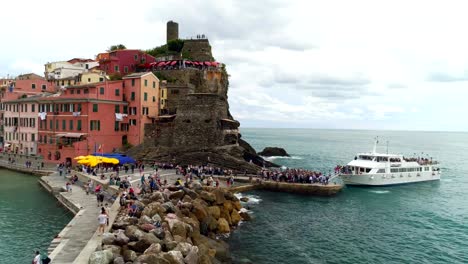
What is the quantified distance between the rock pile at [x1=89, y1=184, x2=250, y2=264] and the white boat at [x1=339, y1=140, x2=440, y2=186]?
915 inches

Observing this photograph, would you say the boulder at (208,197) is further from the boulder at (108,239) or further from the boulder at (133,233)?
the boulder at (108,239)

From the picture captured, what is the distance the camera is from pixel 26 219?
3170 centimetres

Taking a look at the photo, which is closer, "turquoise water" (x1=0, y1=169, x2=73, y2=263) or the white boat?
"turquoise water" (x1=0, y1=169, x2=73, y2=263)

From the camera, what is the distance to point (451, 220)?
3831 cm

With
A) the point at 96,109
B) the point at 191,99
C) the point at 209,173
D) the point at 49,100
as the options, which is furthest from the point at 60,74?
the point at 209,173

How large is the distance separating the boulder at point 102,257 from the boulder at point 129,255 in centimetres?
93

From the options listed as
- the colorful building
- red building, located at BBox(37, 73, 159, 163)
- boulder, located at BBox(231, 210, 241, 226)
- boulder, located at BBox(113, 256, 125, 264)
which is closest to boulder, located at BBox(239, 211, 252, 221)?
boulder, located at BBox(231, 210, 241, 226)

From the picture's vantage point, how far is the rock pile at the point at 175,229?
19062mm

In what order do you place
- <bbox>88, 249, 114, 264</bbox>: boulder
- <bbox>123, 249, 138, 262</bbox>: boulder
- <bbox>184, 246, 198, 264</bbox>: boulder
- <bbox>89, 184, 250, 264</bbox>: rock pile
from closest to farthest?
<bbox>88, 249, 114, 264</bbox>: boulder
<bbox>123, 249, 138, 262</bbox>: boulder
<bbox>89, 184, 250, 264</bbox>: rock pile
<bbox>184, 246, 198, 264</bbox>: boulder

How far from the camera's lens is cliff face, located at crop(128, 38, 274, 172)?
55.6m

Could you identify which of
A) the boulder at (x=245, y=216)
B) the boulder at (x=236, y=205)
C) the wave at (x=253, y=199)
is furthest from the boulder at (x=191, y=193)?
the wave at (x=253, y=199)

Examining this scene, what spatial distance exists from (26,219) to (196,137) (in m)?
30.3

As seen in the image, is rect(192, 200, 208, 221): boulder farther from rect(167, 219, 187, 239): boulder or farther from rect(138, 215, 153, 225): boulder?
rect(138, 215, 153, 225): boulder

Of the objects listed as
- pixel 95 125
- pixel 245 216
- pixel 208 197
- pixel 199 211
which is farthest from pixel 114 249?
pixel 95 125
